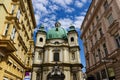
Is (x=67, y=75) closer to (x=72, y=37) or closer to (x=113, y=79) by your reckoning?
(x=72, y=37)

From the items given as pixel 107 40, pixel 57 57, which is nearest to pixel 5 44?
pixel 107 40

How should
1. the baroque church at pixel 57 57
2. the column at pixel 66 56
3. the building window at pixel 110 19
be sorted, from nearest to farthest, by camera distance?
1. the building window at pixel 110 19
2. the baroque church at pixel 57 57
3. the column at pixel 66 56

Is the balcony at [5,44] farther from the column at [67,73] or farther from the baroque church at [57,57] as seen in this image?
the column at [67,73]

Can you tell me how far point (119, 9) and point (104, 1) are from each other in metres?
6.04

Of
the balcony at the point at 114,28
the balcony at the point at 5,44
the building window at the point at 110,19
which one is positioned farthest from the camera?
the building window at the point at 110,19

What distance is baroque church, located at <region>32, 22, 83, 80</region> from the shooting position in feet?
127

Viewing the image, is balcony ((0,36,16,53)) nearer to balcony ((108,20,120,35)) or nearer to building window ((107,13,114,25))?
balcony ((108,20,120,35))

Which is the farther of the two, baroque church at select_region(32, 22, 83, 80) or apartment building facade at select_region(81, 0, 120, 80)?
baroque church at select_region(32, 22, 83, 80)

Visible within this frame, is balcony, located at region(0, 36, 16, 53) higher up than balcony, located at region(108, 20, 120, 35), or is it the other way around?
balcony, located at region(108, 20, 120, 35)

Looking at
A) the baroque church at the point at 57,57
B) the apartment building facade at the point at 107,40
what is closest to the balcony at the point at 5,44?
the apartment building facade at the point at 107,40

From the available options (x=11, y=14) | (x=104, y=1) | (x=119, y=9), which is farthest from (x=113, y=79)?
(x=11, y=14)

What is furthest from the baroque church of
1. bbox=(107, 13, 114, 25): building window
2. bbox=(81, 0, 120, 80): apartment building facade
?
bbox=(107, 13, 114, 25): building window

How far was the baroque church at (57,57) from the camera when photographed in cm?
3881

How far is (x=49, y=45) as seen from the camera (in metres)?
44.6
